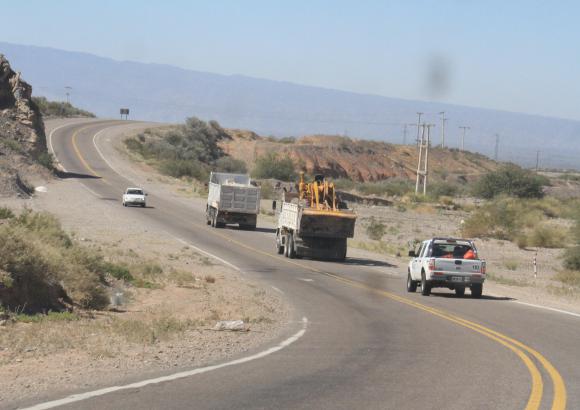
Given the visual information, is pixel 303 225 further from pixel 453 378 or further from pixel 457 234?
pixel 457 234

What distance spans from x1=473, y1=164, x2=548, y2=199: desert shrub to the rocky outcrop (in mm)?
55193

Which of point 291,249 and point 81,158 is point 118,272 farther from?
point 81,158

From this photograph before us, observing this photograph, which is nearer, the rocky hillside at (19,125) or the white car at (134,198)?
the white car at (134,198)

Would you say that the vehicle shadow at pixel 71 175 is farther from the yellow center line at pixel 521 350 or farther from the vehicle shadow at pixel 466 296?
the vehicle shadow at pixel 466 296

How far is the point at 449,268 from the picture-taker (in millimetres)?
26234

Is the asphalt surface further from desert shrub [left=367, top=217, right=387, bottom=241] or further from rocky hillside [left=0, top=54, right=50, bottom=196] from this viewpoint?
rocky hillside [left=0, top=54, right=50, bottom=196]

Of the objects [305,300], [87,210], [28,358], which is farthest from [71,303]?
[87,210]

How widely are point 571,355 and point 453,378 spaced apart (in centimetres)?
369

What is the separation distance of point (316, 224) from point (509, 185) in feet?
274

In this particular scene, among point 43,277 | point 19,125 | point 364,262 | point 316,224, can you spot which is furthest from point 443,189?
point 43,277

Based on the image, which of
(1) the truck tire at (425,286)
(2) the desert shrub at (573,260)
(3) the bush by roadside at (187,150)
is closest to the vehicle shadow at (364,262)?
(2) the desert shrub at (573,260)

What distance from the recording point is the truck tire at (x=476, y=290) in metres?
26.7

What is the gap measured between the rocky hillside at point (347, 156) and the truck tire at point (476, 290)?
103m

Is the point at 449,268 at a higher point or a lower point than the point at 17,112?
A: lower
